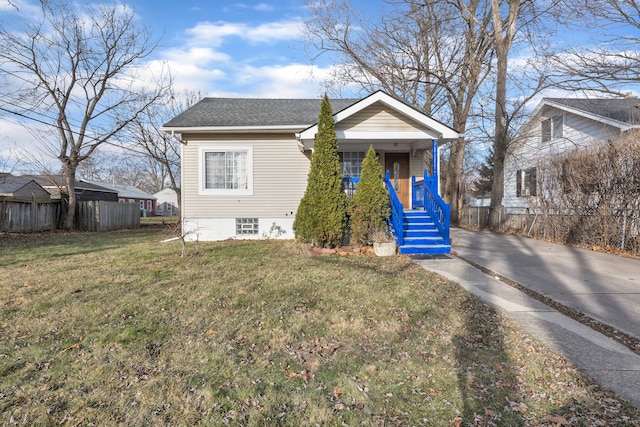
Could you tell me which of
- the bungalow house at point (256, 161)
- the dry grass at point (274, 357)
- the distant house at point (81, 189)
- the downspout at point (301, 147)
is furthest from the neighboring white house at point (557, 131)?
the distant house at point (81, 189)

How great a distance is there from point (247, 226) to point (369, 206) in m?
4.49

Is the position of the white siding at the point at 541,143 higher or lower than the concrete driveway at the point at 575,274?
higher

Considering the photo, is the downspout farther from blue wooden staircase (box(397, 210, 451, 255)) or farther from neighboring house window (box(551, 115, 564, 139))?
neighboring house window (box(551, 115, 564, 139))

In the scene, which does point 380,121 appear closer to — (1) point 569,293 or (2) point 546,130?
(1) point 569,293

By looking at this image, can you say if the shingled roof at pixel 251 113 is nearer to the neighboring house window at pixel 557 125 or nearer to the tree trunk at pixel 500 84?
the tree trunk at pixel 500 84

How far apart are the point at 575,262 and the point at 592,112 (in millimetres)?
9970

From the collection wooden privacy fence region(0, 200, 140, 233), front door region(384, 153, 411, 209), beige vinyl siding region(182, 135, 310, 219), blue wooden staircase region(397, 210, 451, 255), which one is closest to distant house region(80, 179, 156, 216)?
wooden privacy fence region(0, 200, 140, 233)

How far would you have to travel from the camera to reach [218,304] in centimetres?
477

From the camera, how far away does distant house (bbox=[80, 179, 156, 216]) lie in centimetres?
4101

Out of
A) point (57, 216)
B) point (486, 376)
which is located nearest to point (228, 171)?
point (486, 376)

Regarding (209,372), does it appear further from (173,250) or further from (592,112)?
(592,112)

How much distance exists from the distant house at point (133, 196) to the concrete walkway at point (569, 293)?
39601mm

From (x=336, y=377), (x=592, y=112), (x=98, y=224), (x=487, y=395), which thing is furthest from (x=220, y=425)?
(x=98, y=224)

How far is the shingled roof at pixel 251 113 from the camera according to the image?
10844 millimetres
